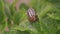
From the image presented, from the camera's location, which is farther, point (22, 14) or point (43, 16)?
point (22, 14)

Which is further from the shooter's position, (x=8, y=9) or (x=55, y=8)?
(x=8, y=9)

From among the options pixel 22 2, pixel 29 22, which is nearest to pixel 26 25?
pixel 29 22

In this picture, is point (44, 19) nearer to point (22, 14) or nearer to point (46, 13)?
point (46, 13)

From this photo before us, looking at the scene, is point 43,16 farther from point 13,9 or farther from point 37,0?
point 13,9

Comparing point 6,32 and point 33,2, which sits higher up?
point 33,2

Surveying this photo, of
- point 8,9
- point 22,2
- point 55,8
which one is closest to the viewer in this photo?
point 55,8

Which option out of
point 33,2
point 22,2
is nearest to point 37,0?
point 33,2

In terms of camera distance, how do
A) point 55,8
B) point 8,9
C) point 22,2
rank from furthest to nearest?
point 22,2 → point 8,9 → point 55,8

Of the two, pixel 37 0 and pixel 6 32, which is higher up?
pixel 37 0
